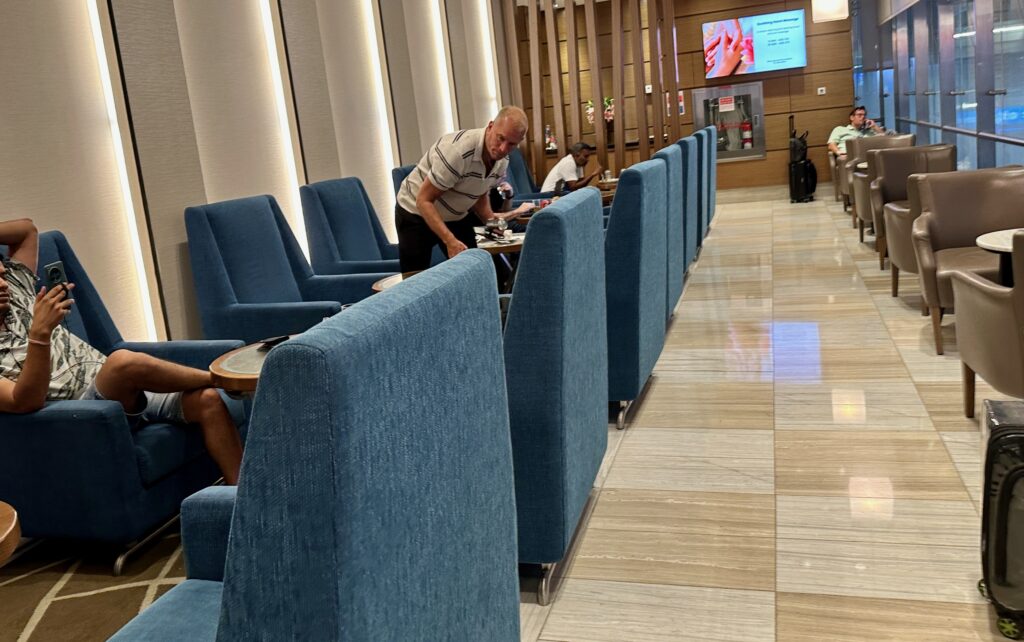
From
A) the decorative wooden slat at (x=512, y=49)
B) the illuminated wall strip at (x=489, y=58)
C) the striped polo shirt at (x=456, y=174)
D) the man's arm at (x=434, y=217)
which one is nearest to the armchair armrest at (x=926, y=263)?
the striped polo shirt at (x=456, y=174)

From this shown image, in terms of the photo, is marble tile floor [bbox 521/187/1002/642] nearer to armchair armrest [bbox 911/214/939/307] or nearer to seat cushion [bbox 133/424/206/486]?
armchair armrest [bbox 911/214/939/307]

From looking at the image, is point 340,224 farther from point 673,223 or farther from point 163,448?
point 163,448

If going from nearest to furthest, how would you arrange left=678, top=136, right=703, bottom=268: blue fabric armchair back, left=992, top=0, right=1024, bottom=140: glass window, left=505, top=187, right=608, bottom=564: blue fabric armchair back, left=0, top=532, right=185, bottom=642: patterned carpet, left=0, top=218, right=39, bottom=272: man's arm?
left=505, top=187, right=608, bottom=564: blue fabric armchair back
left=0, top=532, right=185, bottom=642: patterned carpet
left=0, top=218, right=39, bottom=272: man's arm
left=678, top=136, right=703, bottom=268: blue fabric armchair back
left=992, top=0, right=1024, bottom=140: glass window

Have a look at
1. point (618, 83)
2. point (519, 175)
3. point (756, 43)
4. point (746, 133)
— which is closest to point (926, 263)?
point (519, 175)

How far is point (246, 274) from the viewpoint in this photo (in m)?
4.66

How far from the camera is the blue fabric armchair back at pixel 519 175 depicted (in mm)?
9355

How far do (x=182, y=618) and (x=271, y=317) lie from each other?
114 inches

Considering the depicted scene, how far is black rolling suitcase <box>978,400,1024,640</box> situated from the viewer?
2.14 metres

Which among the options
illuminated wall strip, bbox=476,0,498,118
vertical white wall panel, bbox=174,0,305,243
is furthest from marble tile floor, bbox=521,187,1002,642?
illuminated wall strip, bbox=476,0,498,118

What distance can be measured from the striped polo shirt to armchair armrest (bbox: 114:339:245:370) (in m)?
1.59

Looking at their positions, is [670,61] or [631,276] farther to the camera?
[670,61]

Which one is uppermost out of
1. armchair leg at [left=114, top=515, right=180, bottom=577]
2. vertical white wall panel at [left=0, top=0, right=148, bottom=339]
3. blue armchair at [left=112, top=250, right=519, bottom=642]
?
vertical white wall panel at [left=0, top=0, right=148, bottom=339]

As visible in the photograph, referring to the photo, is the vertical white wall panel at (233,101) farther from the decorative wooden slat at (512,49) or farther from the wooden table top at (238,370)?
the decorative wooden slat at (512,49)

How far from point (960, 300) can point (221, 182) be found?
390 cm
